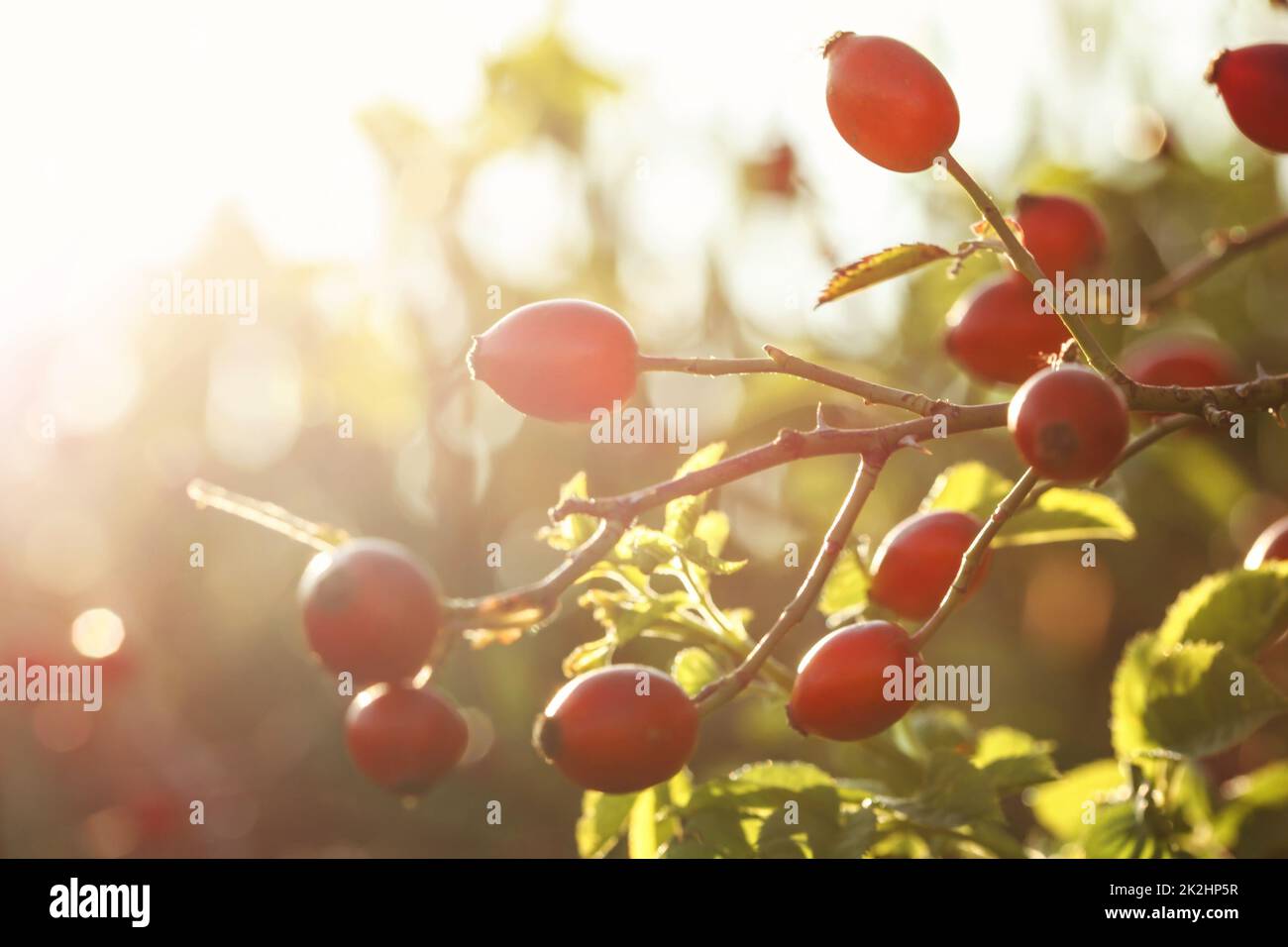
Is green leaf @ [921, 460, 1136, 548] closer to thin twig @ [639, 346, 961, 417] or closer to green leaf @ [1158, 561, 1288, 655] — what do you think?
green leaf @ [1158, 561, 1288, 655]

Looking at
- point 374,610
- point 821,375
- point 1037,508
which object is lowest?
point 374,610

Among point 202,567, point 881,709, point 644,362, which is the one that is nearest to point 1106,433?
point 881,709

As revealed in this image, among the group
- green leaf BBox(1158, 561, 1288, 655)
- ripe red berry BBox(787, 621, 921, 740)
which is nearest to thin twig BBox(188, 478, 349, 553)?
ripe red berry BBox(787, 621, 921, 740)

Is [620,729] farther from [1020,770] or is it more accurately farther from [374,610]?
[1020,770]

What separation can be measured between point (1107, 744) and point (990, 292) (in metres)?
1.66

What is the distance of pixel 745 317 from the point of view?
4.01 meters

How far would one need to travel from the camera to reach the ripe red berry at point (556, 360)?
1594 millimetres

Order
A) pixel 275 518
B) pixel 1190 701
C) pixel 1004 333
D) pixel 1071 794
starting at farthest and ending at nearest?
pixel 1071 794
pixel 1004 333
pixel 1190 701
pixel 275 518

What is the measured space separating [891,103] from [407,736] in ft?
3.49

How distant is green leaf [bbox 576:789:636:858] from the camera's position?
1.99 m

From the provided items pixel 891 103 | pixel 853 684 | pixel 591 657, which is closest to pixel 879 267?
pixel 891 103

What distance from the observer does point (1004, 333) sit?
92.5 inches

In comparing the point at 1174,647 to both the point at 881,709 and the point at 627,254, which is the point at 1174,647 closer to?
the point at 881,709

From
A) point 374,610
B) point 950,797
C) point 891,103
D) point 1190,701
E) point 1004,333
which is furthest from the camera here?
point 1004,333
